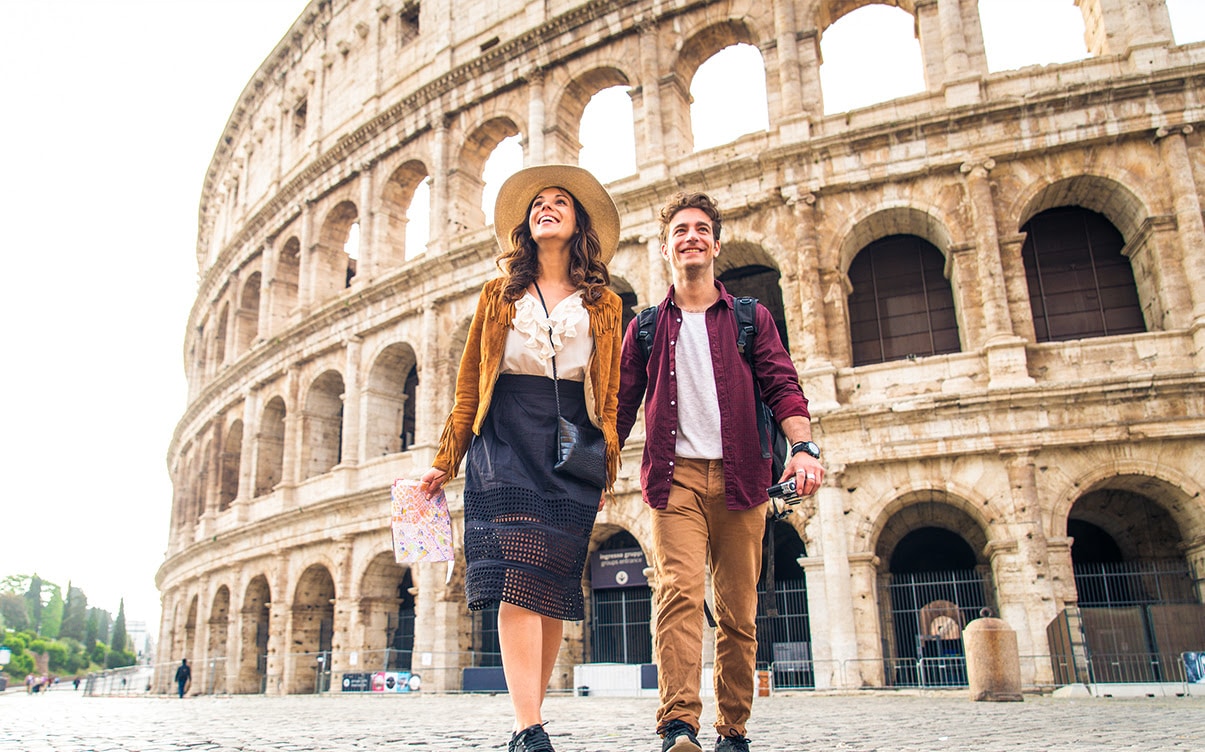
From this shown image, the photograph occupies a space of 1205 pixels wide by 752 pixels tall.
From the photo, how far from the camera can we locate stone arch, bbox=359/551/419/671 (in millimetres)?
16922

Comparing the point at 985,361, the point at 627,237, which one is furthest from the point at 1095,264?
the point at 627,237

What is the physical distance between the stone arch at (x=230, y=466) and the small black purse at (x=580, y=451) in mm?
21785

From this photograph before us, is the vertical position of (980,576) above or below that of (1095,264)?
below

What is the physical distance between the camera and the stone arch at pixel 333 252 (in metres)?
20.8

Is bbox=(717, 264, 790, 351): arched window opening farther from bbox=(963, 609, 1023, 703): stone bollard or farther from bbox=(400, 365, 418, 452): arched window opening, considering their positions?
bbox=(963, 609, 1023, 703): stone bollard

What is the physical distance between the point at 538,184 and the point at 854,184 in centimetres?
1113

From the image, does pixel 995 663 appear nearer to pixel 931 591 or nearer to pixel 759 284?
pixel 931 591

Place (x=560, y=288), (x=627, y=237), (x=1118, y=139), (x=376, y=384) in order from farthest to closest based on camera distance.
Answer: (x=376, y=384) → (x=627, y=237) → (x=1118, y=139) → (x=560, y=288)

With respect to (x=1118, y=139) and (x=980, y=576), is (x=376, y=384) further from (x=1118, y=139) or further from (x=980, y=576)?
(x=1118, y=139)

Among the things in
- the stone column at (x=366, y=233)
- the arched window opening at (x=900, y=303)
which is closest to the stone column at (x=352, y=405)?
the stone column at (x=366, y=233)

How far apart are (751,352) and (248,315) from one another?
23563 millimetres

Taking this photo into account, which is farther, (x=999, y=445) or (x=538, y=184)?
→ (x=999, y=445)

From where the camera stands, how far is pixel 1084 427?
11.8 meters

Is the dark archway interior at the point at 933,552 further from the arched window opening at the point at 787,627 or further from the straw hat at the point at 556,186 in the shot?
the straw hat at the point at 556,186
